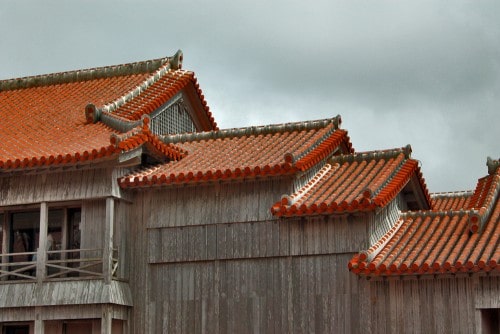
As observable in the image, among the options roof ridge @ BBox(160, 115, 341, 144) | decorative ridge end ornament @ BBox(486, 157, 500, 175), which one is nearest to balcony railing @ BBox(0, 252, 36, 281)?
roof ridge @ BBox(160, 115, 341, 144)

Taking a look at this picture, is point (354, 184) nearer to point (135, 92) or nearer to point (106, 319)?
point (106, 319)

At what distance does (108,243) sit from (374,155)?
6.41 meters

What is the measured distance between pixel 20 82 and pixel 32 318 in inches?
353

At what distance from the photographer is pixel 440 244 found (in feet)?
68.2

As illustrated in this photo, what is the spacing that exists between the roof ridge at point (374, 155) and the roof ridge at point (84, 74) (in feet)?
22.1

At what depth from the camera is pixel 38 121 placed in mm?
25953

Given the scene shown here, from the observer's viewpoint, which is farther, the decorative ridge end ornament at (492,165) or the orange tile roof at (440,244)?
the decorative ridge end ornament at (492,165)

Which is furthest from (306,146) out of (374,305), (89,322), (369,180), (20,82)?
(20,82)

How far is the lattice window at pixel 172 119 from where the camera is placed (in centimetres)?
2675

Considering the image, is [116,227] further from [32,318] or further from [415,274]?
[415,274]

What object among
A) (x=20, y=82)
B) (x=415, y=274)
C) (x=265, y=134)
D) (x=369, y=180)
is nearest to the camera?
(x=415, y=274)

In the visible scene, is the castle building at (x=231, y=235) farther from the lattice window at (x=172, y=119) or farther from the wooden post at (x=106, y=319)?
the lattice window at (x=172, y=119)

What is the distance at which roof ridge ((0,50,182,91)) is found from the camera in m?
28.3

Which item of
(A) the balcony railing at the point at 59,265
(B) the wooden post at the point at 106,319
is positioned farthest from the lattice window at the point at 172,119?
(B) the wooden post at the point at 106,319
